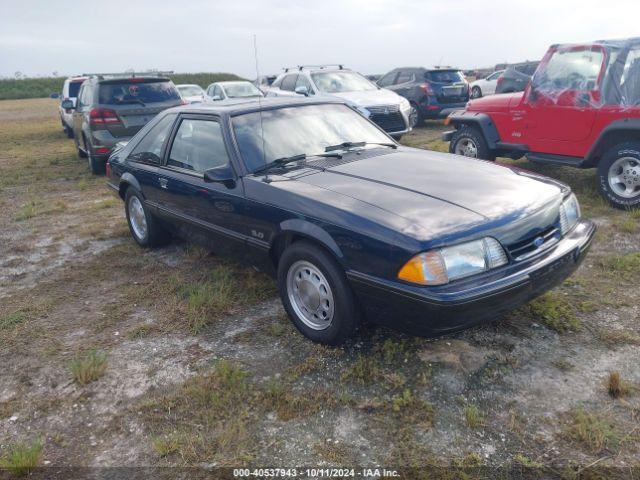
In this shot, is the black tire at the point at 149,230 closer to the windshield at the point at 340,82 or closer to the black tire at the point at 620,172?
the black tire at the point at 620,172

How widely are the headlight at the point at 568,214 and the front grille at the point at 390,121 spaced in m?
7.34

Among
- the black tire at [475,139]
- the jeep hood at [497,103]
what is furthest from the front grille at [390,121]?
the jeep hood at [497,103]

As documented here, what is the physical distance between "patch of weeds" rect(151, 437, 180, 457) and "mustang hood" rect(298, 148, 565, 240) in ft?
5.55

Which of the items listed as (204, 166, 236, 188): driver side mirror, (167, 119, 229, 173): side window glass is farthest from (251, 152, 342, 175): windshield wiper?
(167, 119, 229, 173): side window glass

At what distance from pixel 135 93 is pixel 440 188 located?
7.39 metres

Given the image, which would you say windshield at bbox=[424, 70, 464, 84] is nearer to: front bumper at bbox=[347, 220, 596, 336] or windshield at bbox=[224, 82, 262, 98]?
windshield at bbox=[224, 82, 262, 98]

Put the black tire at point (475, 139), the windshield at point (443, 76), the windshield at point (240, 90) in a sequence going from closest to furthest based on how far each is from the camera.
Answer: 1. the black tire at point (475, 139)
2. the windshield at point (443, 76)
3. the windshield at point (240, 90)

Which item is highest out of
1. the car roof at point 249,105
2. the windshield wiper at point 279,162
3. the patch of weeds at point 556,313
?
the car roof at point 249,105

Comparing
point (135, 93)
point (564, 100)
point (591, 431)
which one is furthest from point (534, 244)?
point (135, 93)

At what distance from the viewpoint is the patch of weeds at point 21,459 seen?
247 centimetres

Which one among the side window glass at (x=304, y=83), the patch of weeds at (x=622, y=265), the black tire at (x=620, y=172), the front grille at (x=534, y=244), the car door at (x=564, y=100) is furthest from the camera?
the side window glass at (x=304, y=83)

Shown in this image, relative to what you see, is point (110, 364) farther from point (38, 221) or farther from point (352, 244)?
point (38, 221)

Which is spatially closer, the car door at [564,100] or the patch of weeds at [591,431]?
the patch of weeds at [591,431]

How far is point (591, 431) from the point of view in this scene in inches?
97.2
